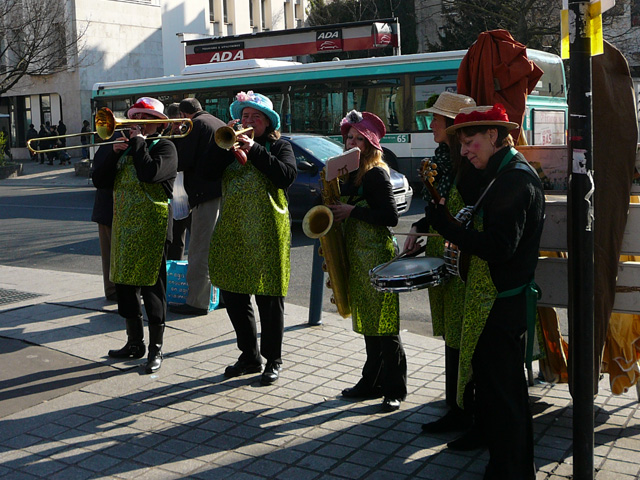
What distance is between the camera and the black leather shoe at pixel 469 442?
4.23 metres

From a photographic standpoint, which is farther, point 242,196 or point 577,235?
point 242,196

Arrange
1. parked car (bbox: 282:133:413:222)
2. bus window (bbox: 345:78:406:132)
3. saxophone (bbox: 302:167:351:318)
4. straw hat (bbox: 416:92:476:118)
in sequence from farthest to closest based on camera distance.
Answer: bus window (bbox: 345:78:406:132)
parked car (bbox: 282:133:413:222)
saxophone (bbox: 302:167:351:318)
straw hat (bbox: 416:92:476:118)

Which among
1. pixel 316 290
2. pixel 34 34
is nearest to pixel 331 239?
pixel 316 290

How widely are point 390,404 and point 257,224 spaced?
4.65 ft

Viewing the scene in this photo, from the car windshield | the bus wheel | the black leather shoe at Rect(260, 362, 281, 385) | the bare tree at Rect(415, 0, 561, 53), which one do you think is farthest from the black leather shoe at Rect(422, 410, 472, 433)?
the bare tree at Rect(415, 0, 561, 53)

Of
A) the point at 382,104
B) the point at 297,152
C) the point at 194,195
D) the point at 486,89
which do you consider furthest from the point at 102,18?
the point at 486,89

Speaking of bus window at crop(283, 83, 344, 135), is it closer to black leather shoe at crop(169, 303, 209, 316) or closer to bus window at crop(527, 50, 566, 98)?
bus window at crop(527, 50, 566, 98)

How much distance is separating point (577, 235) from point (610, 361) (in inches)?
54.1

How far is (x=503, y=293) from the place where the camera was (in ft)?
12.1

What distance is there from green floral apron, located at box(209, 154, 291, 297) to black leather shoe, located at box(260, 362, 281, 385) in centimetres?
51

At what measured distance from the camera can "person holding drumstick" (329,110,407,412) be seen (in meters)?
4.73

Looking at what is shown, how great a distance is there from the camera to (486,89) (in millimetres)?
4637

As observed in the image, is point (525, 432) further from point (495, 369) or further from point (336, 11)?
point (336, 11)

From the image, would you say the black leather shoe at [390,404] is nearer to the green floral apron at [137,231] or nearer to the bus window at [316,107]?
the green floral apron at [137,231]
